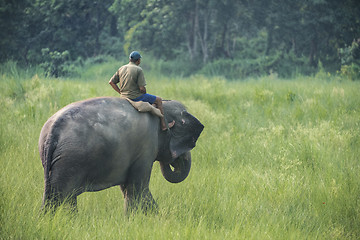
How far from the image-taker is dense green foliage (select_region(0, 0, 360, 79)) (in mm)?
23016

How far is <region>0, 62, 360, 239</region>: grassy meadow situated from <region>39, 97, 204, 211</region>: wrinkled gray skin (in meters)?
0.24

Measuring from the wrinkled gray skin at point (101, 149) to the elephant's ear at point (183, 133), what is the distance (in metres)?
0.02

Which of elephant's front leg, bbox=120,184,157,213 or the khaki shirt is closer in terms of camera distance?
elephant's front leg, bbox=120,184,157,213

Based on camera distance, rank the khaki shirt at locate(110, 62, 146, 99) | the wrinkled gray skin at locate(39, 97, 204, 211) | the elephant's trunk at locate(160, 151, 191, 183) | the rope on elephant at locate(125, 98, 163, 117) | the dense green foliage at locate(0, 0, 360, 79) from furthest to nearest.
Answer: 1. the dense green foliage at locate(0, 0, 360, 79)
2. the elephant's trunk at locate(160, 151, 191, 183)
3. the khaki shirt at locate(110, 62, 146, 99)
4. the rope on elephant at locate(125, 98, 163, 117)
5. the wrinkled gray skin at locate(39, 97, 204, 211)

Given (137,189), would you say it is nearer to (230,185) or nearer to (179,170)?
(179,170)

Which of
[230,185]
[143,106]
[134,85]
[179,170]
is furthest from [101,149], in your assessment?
[230,185]

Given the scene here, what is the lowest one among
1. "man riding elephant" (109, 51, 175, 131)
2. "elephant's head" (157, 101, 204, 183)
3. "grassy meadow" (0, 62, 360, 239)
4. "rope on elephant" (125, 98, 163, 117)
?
"grassy meadow" (0, 62, 360, 239)

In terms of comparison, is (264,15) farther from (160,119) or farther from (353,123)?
(160,119)

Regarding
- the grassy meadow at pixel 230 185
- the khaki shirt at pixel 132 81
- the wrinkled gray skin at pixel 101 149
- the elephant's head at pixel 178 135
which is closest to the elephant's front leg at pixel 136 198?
the wrinkled gray skin at pixel 101 149

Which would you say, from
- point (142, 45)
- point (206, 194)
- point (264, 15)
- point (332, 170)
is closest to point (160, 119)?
point (206, 194)

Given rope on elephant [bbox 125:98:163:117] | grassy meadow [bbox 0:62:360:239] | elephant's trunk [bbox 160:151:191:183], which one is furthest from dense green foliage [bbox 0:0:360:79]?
rope on elephant [bbox 125:98:163:117]

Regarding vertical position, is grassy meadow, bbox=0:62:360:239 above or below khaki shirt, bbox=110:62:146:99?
below

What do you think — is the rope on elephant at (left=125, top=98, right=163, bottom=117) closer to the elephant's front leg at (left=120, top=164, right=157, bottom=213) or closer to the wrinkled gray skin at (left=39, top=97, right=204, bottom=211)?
the wrinkled gray skin at (left=39, top=97, right=204, bottom=211)

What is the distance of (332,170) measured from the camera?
584 cm
